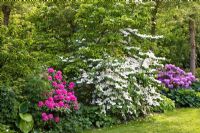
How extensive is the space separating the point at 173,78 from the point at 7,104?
6.22m

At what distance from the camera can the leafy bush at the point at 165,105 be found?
10.8 m

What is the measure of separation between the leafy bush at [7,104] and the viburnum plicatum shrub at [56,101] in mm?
529

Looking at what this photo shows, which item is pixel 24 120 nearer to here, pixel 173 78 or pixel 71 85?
pixel 71 85

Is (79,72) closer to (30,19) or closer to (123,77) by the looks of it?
(123,77)

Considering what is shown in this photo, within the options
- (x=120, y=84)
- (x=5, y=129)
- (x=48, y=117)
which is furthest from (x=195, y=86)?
(x=5, y=129)

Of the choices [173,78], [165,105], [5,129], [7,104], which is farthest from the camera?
[173,78]

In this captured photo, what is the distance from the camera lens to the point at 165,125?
29.8ft

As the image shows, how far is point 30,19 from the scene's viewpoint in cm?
1174

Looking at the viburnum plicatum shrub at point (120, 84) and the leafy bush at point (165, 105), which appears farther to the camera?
the leafy bush at point (165, 105)

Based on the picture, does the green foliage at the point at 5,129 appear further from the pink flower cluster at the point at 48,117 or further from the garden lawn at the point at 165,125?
the garden lawn at the point at 165,125

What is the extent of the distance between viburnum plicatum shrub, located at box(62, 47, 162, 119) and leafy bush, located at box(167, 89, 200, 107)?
167 centimetres

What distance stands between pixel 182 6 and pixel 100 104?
19.5ft

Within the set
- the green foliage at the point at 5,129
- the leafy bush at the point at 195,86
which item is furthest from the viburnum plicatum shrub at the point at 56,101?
the leafy bush at the point at 195,86

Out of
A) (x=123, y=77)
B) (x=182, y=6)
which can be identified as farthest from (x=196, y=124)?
(x=182, y=6)
